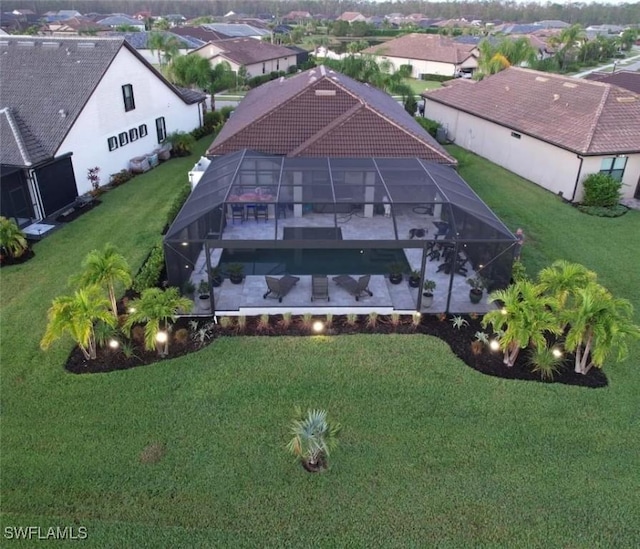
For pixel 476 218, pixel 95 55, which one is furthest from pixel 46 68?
pixel 476 218

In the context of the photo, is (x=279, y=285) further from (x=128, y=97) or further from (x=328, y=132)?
(x=128, y=97)

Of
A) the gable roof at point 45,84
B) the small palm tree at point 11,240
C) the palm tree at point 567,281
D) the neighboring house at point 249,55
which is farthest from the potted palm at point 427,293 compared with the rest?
the neighboring house at point 249,55

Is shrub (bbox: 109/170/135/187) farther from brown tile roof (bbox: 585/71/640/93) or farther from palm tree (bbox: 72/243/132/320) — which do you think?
brown tile roof (bbox: 585/71/640/93)

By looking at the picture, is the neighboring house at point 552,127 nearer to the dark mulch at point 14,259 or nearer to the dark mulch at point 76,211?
the dark mulch at point 76,211

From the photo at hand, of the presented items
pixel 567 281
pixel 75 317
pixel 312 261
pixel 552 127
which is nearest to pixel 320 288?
pixel 312 261

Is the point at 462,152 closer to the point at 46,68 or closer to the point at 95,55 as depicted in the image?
the point at 95,55

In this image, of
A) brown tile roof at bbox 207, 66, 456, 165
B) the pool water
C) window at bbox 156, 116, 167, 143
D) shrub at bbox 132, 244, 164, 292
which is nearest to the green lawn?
shrub at bbox 132, 244, 164, 292
